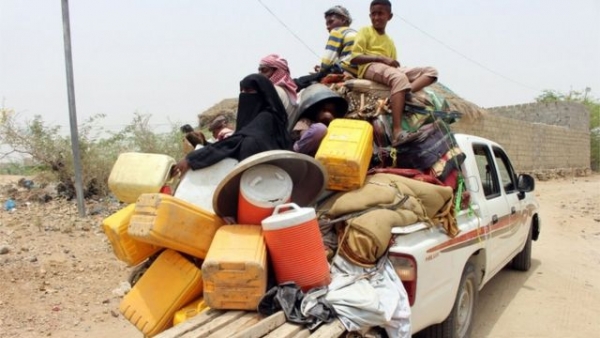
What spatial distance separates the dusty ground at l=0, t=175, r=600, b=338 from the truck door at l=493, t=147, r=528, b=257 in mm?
578

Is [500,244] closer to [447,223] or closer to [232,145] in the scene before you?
[447,223]

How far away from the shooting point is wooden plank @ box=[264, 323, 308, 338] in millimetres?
2033

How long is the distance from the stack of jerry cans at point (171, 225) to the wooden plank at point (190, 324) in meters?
0.35

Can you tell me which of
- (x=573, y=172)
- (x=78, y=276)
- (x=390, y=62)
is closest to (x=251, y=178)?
(x=390, y=62)

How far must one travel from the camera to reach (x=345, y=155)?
2.95 m

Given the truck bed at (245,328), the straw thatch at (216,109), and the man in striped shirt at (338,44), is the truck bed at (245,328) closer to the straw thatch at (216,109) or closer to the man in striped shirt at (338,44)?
the man in striped shirt at (338,44)

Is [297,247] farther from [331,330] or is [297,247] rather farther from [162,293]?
[162,293]

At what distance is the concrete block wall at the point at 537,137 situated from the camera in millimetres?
15789

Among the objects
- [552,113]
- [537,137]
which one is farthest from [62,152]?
[552,113]

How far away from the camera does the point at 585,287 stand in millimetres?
5332

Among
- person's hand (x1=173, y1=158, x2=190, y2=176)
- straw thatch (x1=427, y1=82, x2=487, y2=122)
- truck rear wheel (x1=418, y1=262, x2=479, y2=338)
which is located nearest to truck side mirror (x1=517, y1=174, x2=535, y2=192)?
truck rear wheel (x1=418, y1=262, x2=479, y2=338)

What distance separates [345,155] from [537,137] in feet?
61.3

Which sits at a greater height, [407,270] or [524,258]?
[407,270]

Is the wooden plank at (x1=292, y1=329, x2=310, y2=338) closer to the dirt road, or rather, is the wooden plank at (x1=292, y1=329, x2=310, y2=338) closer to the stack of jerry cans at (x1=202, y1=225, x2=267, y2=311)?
the stack of jerry cans at (x1=202, y1=225, x2=267, y2=311)
